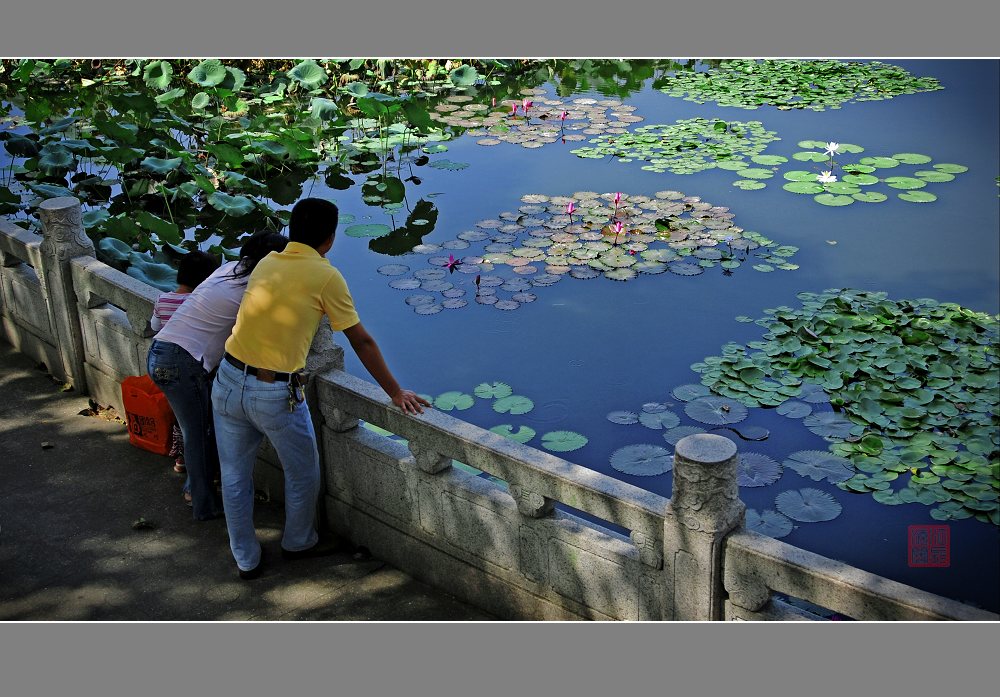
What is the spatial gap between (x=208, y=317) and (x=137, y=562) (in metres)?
1.09

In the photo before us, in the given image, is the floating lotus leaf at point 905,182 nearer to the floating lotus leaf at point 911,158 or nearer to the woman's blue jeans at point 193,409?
the floating lotus leaf at point 911,158

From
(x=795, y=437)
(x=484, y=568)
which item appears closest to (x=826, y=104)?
(x=795, y=437)

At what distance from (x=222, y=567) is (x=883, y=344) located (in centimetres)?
425

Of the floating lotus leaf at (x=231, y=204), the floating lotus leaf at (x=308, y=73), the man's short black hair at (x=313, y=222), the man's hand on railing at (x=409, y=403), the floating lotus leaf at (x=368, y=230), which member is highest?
the floating lotus leaf at (x=308, y=73)

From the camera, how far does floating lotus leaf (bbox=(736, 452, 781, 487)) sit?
5.49 meters

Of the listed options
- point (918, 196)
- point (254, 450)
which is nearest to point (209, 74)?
point (918, 196)

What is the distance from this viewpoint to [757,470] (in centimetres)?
557

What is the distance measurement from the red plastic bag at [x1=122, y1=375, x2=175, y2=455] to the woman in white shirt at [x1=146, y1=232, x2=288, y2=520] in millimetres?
589

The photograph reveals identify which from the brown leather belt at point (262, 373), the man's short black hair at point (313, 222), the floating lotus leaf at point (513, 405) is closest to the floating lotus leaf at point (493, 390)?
the floating lotus leaf at point (513, 405)

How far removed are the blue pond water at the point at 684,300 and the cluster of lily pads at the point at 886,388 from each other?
14 centimetres

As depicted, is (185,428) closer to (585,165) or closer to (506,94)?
(585,165)

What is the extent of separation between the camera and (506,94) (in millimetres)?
14031

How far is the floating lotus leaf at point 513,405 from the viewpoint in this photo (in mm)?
6242

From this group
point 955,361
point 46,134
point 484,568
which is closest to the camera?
point 484,568
